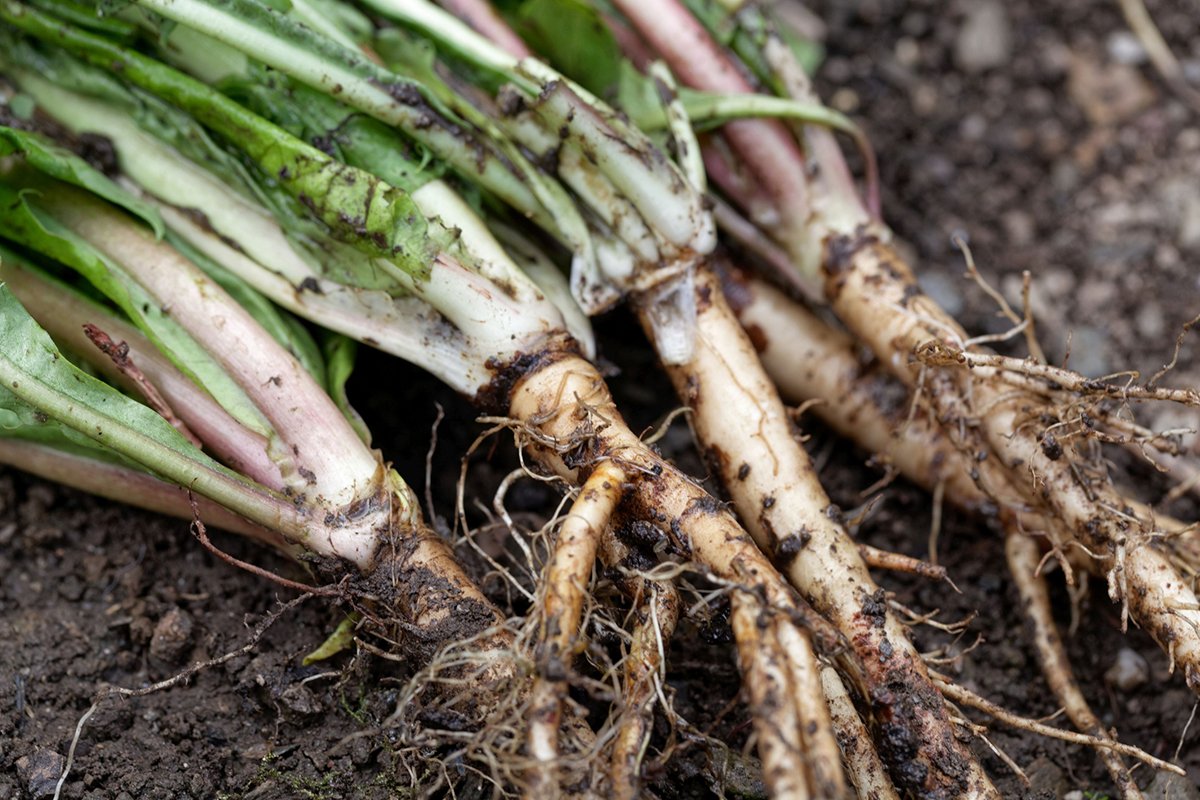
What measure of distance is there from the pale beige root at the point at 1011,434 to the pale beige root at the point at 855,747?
0.54 m

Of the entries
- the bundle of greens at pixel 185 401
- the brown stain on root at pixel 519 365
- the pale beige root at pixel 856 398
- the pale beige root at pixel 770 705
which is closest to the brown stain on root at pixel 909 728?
the pale beige root at pixel 770 705

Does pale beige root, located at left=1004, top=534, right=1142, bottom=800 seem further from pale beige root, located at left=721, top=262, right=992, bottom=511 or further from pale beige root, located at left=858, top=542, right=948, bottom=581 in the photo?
pale beige root, located at left=858, top=542, right=948, bottom=581

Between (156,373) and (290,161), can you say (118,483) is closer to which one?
(156,373)

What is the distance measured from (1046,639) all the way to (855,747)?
576 millimetres

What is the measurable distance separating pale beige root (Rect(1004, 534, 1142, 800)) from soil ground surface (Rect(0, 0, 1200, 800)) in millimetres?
83

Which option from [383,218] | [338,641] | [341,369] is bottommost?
[338,641]

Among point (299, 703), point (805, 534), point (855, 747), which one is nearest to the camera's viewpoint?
point (855, 747)

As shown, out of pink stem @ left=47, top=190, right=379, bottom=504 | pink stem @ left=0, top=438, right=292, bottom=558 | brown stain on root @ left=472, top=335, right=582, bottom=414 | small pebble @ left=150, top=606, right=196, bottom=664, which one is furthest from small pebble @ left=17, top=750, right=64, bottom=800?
brown stain on root @ left=472, top=335, right=582, bottom=414

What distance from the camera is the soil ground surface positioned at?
1.96 m

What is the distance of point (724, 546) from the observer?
184cm

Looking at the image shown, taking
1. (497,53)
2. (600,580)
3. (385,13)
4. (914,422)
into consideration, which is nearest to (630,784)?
(600,580)

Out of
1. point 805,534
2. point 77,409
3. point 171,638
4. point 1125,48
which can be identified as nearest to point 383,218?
point 77,409

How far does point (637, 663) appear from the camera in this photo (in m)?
1.78

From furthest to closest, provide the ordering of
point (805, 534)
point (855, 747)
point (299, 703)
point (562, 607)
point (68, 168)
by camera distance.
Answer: point (68, 168)
point (805, 534)
point (299, 703)
point (855, 747)
point (562, 607)
